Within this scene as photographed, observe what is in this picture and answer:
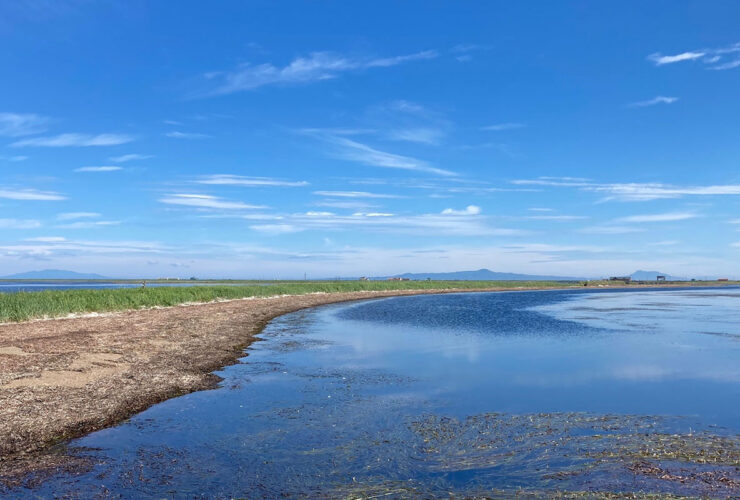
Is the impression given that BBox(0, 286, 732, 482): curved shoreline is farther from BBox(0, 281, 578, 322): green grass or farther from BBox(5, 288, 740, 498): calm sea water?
BBox(0, 281, 578, 322): green grass

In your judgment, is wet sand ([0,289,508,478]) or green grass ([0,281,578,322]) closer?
wet sand ([0,289,508,478])

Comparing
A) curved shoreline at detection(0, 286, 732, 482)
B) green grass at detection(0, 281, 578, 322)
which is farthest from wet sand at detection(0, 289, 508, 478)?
green grass at detection(0, 281, 578, 322)

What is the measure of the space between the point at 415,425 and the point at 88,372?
1420cm

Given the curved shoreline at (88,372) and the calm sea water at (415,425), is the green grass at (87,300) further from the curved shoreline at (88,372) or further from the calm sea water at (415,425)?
the calm sea water at (415,425)

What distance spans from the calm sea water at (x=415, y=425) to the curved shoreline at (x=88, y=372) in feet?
3.57

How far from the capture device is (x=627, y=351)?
30703 mm

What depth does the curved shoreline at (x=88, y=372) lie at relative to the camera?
1402 centimetres

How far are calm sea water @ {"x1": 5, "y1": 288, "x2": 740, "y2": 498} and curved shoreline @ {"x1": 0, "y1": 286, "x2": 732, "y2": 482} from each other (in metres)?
1.09

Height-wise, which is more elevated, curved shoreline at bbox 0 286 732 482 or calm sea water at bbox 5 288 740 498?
curved shoreline at bbox 0 286 732 482

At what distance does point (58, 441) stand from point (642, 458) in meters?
14.8

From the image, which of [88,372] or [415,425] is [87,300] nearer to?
[88,372]

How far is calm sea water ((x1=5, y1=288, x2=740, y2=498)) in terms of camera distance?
1097 centimetres

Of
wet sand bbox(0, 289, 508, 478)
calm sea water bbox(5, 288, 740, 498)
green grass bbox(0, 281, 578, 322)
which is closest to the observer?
calm sea water bbox(5, 288, 740, 498)

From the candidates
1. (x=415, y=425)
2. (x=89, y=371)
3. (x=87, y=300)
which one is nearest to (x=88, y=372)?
(x=89, y=371)
